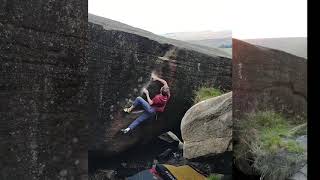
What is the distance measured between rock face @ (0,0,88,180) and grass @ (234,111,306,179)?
1301mm

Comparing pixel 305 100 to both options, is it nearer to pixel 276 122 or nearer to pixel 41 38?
pixel 276 122

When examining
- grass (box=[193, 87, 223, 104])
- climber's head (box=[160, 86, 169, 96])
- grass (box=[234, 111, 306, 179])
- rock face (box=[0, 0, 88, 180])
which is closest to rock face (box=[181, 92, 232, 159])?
grass (box=[193, 87, 223, 104])

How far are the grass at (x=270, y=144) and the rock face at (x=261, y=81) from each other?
0.26 feet

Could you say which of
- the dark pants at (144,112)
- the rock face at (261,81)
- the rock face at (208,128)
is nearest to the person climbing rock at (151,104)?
the dark pants at (144,112)

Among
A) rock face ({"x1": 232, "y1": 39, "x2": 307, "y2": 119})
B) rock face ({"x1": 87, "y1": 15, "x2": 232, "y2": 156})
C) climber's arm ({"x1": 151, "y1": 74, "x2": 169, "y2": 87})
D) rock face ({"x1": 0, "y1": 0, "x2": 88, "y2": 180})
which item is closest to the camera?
rock face ({"x1": 0, "y1": 0, "x2": 88, "y2": 180})

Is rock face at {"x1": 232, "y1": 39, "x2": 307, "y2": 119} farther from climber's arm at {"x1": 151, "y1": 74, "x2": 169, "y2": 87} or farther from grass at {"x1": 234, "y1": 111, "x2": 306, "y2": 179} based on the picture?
climber's arm at {"x1": 151, "y1": 74, "x2": 169, "y2": 87}

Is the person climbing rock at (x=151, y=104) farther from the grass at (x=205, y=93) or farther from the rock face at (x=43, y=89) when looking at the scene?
the rock face at (x=43, y=89)

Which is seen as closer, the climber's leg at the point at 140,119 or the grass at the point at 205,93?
the climber's leg at the point at 140,119

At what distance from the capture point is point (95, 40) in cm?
239

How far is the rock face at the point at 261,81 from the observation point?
9.75 feet

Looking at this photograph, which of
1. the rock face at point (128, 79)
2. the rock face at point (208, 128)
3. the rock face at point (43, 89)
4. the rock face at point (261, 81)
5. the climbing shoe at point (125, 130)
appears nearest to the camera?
the rock face at point (43, 89)

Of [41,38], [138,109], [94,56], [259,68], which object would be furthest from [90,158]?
[259,68]

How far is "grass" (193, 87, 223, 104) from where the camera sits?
2.86 m

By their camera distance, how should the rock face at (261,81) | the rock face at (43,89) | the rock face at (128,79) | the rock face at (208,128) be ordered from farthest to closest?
the rock face at (261,81), the rock face at (208,128), the rock face at (128,79), the rock face at (43,89)
